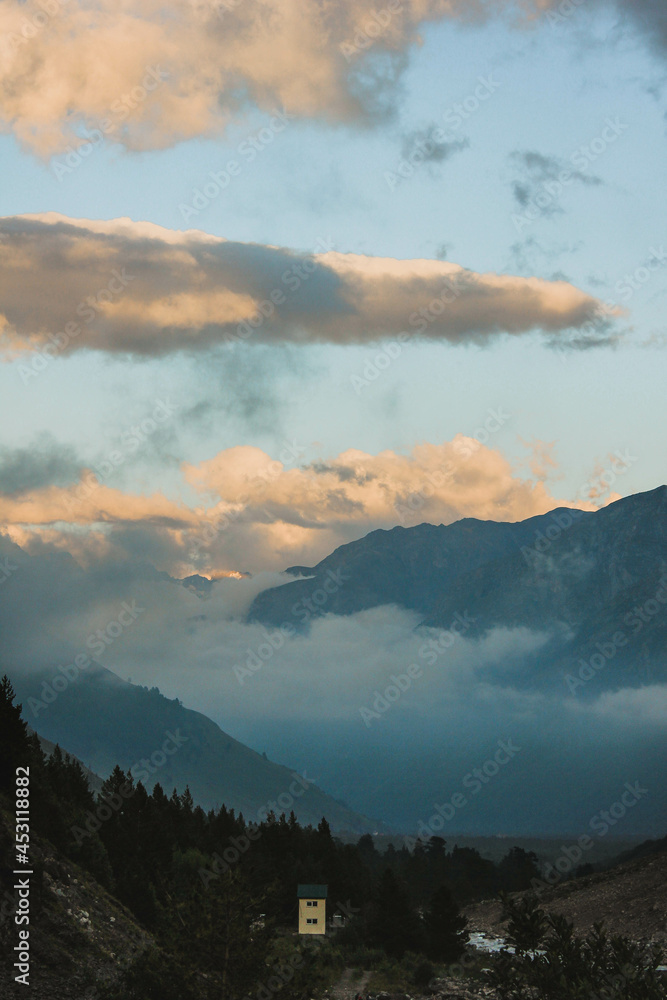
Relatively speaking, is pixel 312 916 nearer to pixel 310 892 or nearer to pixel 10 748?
pixel 310 892

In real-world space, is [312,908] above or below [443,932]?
above

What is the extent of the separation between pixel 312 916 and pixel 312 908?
1.18m

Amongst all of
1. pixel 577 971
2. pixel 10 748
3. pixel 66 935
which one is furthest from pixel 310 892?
pixel 577 971

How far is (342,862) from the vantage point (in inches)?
5842

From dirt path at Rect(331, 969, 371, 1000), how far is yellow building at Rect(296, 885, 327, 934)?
18101mm

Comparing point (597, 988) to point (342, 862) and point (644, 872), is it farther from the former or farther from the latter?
point (644, 872)

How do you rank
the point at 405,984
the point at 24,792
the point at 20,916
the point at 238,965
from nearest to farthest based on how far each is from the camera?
the point at 238,965
the point at 20,916
the point at 24,792
the point at 405,984

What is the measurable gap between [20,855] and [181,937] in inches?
838

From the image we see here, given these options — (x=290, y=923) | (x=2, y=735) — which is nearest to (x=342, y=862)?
(x=290, y=923)

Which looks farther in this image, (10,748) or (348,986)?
(348,986)

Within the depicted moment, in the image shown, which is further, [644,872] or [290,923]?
[644,872]

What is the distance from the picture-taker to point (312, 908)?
116000mm

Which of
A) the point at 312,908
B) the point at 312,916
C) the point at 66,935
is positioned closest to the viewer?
the point at 66,935

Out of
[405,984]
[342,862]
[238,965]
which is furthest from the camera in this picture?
[342,862]
